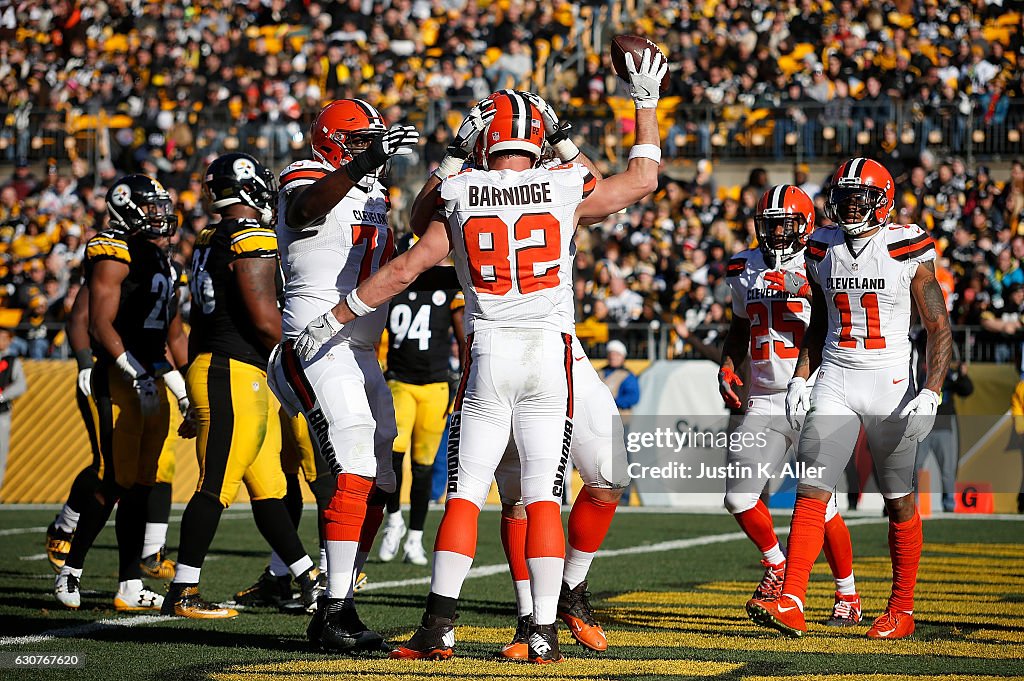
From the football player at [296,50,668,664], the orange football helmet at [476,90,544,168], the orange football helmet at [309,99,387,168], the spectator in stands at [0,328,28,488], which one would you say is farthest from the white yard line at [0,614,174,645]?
the spectator in stands at [0,328,28,488]

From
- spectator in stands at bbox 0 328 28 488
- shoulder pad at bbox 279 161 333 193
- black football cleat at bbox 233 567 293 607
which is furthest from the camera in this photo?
A: spectator in stands at bbox 0 328 28 488

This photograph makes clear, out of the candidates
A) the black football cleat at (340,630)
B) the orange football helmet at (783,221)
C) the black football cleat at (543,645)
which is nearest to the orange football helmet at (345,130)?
the black football cleat at (340,630)

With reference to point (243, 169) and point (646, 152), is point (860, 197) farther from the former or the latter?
point (243, 169)

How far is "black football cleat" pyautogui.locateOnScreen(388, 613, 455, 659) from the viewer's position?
5.22 meters

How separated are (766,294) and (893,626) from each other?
1914 millimetres

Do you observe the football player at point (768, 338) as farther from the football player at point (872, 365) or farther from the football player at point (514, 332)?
the football player at point (514, 332)

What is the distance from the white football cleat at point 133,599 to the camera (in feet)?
23.0

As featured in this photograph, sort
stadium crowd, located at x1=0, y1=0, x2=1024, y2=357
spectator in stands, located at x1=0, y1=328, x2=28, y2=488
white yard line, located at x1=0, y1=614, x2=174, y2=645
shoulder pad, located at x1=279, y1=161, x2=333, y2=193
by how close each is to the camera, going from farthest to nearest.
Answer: stadium crowd, located at x1=0, y1=0, x2=1024, y2=357
spectator in stands, located at x1=0, y1=328, x2=28, y2=488
white yard line, located at x1=0, y1=614, x2=174, y2=645
shoulder pad, located at x1=279, y1=161, x2=333, y2=193

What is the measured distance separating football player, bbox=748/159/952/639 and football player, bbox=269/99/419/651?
2003mm

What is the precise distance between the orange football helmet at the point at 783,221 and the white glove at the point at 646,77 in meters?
2.02

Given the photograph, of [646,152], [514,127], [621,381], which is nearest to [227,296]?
[514,127]

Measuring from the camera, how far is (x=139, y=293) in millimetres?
7324

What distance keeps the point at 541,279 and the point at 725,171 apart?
1385cm

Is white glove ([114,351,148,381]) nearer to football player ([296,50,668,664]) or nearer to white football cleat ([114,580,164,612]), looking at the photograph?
white football cleat ([114,580,164,612])
